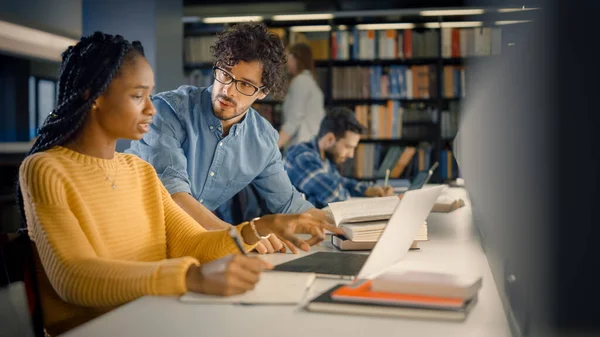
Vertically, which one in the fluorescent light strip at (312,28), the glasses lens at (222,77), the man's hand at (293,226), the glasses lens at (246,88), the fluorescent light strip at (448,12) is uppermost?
the fluorescent light strip at (448,12)

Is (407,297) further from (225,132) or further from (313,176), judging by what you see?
(313,176)

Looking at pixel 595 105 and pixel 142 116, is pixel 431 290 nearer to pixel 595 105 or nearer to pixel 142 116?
pixel 595 105

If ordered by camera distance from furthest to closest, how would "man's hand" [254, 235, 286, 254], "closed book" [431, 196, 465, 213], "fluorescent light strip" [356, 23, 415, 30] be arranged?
"fluorescent light strip" [356, 23, 415, 30] < "closed book" [431, 196, 465, 213] < "man's hand" [254, 235, 286, 254]

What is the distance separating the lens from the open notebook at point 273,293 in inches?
42.1

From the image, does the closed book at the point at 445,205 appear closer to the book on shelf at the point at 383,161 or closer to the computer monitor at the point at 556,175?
the computer monitor at the point at 556,175

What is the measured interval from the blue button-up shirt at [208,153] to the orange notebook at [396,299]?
3.28 ft

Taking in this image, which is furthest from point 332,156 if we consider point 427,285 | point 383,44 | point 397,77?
point 427,285

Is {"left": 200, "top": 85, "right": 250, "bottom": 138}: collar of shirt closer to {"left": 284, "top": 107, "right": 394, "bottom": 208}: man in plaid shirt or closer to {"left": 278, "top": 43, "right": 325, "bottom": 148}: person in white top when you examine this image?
{"left": 284, "top": 107, "right": 394, "bottom": 208}: man in plaid shirt

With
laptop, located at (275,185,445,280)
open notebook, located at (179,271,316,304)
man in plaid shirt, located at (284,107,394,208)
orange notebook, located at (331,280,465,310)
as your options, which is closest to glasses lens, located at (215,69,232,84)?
laptop, located at (275,185,445,280)

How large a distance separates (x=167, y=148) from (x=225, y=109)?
0.23 m

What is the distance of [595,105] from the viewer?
0.58m

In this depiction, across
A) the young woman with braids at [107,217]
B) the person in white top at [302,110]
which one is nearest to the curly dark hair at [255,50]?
the young woman with braids at [107,217]

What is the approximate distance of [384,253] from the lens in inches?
42.8

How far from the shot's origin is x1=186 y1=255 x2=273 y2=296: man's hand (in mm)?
1072
